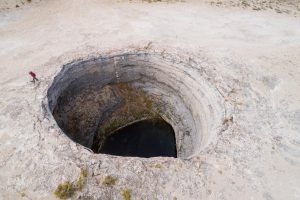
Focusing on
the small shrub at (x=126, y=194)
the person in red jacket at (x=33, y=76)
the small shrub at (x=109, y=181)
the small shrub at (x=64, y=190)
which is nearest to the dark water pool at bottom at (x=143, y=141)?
the person in red jacket at (x=33, y=76)

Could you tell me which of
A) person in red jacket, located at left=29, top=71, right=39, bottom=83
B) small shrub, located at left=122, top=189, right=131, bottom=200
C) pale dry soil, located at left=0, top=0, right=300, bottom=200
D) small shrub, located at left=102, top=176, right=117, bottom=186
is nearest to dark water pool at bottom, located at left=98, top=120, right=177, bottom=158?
pale dry soil, located at left=0, top=0, right=300, bottom=200

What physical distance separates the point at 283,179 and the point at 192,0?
74.0ft

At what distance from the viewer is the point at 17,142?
51.6 feet

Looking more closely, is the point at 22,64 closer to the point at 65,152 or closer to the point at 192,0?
the point at 65,152

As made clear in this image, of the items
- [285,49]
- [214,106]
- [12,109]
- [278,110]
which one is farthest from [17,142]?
[285,49]

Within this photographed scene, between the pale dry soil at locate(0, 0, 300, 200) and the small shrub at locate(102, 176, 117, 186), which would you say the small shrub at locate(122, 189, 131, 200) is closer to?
the pale dry soil at locate(0, 0, 300, 200)

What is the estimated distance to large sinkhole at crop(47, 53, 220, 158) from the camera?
21.6 metres

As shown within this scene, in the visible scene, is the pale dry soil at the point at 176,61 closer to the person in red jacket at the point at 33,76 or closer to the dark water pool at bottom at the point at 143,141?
the person in red jacket at the point at 33,76

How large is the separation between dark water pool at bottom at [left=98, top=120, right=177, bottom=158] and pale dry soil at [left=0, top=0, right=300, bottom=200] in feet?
24.5

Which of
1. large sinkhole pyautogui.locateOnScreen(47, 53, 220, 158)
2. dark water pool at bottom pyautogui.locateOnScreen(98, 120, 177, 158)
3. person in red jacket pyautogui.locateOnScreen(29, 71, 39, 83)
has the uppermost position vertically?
person in red jacket pyautogui.locateOnScreen(29, 71, 39, 83)

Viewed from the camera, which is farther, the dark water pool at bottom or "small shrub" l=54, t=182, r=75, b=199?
the dark water pool at bottom

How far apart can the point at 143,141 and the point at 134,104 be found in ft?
11.6

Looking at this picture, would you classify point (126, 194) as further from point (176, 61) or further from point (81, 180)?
point (176, 61)

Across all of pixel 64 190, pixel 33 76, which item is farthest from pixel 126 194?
pixel 33 76
